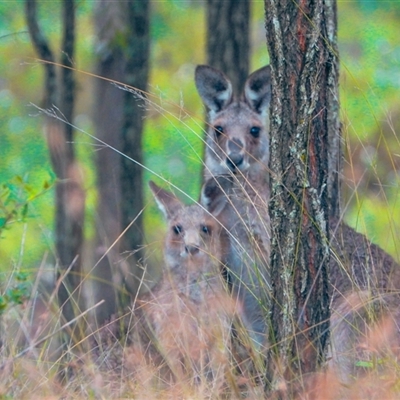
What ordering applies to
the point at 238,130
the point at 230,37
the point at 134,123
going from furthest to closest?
the point at 230,37, the point at 134,123, the point at 238,130

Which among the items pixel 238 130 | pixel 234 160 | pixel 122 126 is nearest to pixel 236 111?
pixel 238 130

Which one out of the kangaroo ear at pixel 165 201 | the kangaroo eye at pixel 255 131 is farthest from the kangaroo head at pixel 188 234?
the kangaroo eye at pixel 255 131

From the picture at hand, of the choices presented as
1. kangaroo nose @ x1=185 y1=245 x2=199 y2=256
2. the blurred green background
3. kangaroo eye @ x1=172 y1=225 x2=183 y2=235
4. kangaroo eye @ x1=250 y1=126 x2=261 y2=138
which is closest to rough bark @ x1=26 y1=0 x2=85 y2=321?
kangaroo eye @ x1=172 y1=225 x2=183 y2=235

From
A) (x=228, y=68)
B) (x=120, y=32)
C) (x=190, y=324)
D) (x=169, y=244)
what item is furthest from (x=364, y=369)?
(x=228, y=68)

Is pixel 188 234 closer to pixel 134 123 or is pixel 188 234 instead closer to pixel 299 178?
pixel 134 123

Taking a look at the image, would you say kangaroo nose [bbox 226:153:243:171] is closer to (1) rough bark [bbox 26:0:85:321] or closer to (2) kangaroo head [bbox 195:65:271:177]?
(2) kangaroo head [bbox 195:65:271:177]

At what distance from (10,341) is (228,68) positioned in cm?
411

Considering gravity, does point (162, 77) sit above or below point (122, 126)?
above

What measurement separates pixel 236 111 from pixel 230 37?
1215 mm

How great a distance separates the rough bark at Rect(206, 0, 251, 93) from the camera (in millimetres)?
7855

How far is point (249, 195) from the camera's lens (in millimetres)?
6020

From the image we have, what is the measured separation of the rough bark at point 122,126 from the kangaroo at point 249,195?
2.78ft

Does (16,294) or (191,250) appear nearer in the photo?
(16,294)

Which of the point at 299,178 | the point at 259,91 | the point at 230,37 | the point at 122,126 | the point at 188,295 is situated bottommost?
the point at 188,295
